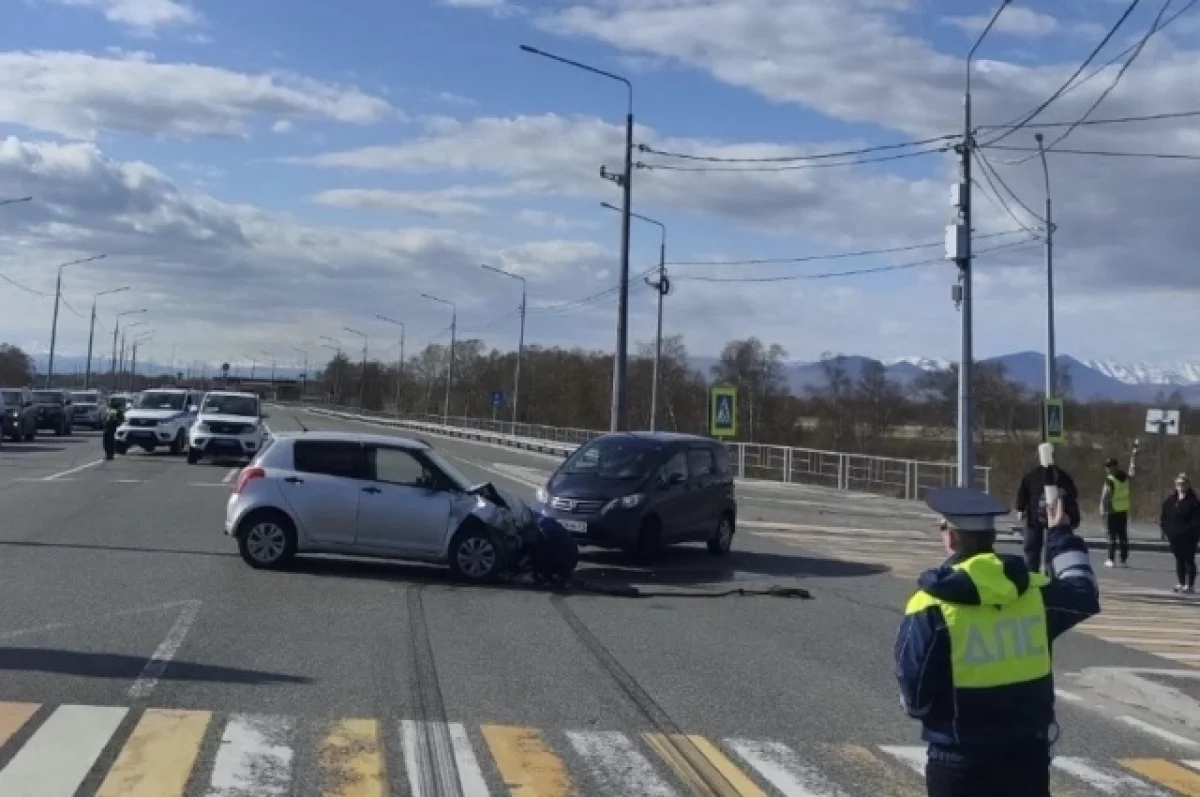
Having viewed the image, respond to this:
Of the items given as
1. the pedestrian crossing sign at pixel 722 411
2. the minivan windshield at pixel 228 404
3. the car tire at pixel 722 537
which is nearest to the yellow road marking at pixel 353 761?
the car tire at pixel 722 537

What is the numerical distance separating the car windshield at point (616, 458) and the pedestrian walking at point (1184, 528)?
679cm

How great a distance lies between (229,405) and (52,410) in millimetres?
20417

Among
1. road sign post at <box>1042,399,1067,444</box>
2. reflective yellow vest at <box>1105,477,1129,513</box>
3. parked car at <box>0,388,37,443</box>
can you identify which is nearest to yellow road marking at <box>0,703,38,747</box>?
reflective yellow vest at <box>1105,477,1129,513</box>

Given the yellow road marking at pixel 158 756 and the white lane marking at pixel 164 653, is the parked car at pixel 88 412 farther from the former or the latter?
the yellow road marking at pixel 158 756

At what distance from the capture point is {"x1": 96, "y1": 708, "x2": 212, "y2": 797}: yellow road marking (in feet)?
22.0

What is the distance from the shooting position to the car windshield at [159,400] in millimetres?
42969

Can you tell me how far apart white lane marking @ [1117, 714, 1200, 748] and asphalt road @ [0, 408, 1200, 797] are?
31mm

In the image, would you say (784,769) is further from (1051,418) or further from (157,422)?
(157,422)

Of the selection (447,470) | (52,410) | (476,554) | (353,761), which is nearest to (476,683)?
(353,761)

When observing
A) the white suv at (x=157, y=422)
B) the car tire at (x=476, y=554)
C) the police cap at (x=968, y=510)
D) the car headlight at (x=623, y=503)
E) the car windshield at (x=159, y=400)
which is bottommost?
the car tire at (x=476, y=554)

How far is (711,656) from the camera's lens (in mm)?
11289

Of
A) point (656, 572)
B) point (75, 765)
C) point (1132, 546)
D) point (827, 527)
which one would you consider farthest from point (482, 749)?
point (1132, 546)

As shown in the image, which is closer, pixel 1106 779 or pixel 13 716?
pixel 1106 779

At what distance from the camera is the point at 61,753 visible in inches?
286
